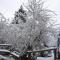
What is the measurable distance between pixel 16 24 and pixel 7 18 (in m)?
0.67

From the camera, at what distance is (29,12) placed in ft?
19.0

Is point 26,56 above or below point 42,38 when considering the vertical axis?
below

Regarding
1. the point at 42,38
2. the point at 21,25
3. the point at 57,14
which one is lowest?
the point at 42,38

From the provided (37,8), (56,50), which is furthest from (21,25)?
(56,50)

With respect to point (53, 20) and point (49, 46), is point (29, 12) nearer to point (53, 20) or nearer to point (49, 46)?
point (53, 20)

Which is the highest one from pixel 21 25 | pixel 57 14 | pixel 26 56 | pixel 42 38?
pixel 57 14

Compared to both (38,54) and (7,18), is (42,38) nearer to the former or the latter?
(38,54)

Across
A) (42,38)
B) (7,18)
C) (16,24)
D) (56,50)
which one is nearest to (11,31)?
(16,24)

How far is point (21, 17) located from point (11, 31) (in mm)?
731

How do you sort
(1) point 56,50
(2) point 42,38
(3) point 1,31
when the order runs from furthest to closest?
1. (1) point 56,50
2. (3) point 1,31
3. (2) point 42,38

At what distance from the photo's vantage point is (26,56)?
591 centimetres

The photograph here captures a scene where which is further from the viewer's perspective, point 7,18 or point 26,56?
point 7,18

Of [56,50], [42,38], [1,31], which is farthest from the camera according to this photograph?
[56,50]

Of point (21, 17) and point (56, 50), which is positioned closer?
point (21, 17)
